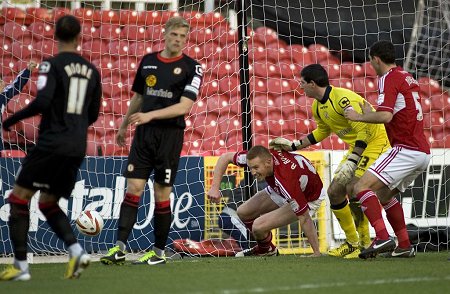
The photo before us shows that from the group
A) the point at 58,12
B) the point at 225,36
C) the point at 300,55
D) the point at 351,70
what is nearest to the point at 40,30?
the point at 58,12

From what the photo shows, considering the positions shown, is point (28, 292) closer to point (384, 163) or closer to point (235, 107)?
point (384, 163)

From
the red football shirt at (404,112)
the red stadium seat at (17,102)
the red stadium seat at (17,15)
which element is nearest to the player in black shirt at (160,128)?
the red football shirt at (404,112)

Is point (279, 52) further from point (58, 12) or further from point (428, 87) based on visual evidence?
point (58, 12)

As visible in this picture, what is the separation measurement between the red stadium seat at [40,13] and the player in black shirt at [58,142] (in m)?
6.29

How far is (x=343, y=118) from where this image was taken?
8297 millimetres

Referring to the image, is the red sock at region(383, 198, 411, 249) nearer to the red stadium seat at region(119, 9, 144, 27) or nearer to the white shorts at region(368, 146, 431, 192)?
the white shorts at region(368, 146, 431, 192)

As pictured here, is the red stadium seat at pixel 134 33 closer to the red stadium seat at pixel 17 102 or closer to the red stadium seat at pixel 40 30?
the red stadium seat at pixel 40 30

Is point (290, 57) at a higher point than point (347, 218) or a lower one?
higher

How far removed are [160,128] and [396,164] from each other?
1.94 meters

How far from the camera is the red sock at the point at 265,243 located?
8773mm

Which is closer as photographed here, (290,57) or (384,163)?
(384,163)

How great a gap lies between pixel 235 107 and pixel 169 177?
14.4 feet

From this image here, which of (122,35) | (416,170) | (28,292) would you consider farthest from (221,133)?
(28,292)

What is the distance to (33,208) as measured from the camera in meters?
9.12
